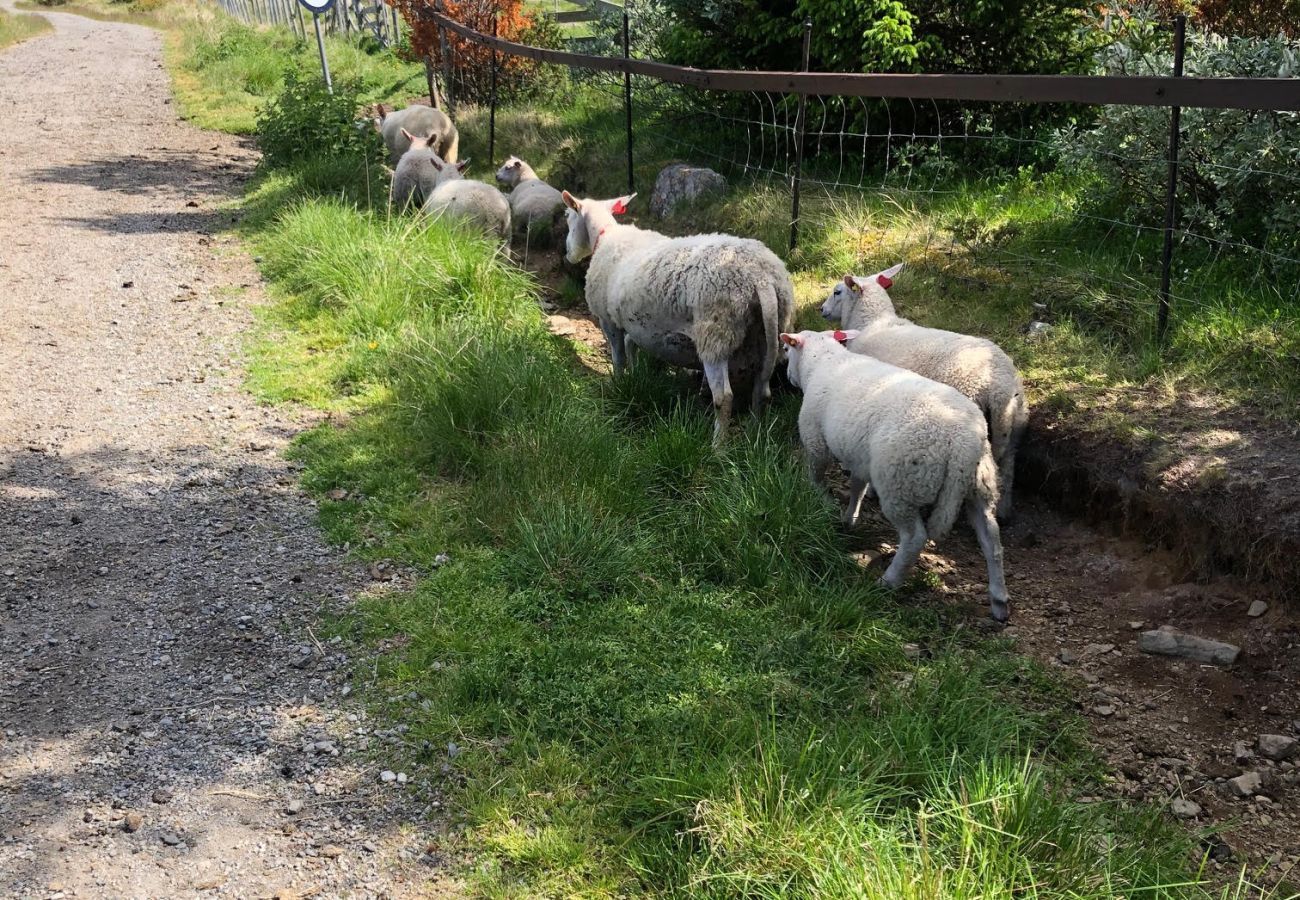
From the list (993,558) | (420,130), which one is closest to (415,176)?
(420,130)

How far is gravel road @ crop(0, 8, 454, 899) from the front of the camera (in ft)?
11.0

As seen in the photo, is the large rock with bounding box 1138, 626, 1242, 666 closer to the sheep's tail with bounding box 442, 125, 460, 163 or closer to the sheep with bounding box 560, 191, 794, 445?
the sheep with bounding box 560, 191, 794, 445

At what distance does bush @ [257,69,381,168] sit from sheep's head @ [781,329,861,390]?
7.66m

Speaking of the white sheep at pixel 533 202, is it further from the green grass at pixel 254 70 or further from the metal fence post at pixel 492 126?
the green grass at pixel 254 70

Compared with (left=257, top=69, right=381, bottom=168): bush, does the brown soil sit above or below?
below

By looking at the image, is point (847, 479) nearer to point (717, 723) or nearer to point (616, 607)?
point (616, 607)

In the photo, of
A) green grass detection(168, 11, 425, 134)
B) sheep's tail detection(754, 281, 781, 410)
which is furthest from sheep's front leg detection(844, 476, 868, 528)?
green grass detection(168, 11, 425, 134)

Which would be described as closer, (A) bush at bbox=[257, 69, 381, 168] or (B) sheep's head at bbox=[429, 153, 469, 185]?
(B) sheep's head at bbox=[429, 153, 469, 185]

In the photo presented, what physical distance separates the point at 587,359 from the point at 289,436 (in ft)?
7.54

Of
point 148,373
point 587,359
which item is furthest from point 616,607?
point 148,373

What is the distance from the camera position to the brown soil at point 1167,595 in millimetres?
3828

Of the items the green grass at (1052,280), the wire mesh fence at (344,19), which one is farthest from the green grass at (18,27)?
the green grass at (1052,280)

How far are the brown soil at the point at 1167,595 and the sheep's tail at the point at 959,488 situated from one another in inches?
17.8

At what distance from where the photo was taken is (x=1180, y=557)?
16.3ft
